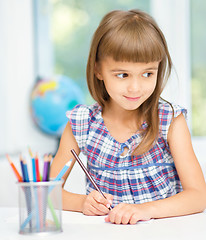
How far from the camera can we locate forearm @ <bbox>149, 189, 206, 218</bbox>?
3.28 feet

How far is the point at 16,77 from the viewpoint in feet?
9.98

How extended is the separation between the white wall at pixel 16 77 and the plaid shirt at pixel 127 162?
5.40ft

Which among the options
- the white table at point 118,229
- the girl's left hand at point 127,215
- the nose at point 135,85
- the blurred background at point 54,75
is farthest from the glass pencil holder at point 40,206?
the blurred background at point 54,75

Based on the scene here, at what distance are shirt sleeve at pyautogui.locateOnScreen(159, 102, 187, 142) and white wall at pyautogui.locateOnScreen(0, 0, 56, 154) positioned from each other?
180 centimetres

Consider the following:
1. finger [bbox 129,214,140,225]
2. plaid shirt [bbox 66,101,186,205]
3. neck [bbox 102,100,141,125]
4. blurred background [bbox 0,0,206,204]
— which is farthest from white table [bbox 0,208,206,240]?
blurred background [bbox 0,0,206,204]

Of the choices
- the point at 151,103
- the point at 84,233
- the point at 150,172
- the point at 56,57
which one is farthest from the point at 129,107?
the point at 56,57

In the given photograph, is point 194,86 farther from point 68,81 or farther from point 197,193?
point 197,193

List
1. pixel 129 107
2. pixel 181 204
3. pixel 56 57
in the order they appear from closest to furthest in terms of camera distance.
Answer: pixel 181 204
pixel 129 107
pixel 56 57

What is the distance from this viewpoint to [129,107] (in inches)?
46.3

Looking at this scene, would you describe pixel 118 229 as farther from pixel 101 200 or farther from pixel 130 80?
pixel 130 80

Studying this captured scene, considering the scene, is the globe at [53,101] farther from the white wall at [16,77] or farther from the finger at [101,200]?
the finger at [101,200]

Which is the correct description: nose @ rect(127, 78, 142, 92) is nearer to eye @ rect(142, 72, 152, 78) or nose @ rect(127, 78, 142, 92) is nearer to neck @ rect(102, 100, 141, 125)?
eye @ rect(142, 72, 152, 78)

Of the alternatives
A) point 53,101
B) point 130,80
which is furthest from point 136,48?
point 53,101

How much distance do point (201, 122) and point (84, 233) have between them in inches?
93.4
